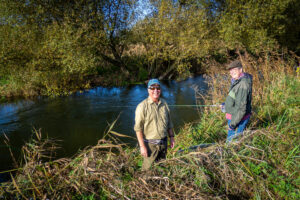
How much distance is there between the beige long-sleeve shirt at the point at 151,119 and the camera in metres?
2.62

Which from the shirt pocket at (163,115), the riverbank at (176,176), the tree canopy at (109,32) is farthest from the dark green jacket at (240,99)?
the tree canopy at (109,32)

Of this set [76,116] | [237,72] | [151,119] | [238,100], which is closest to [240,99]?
[238,100]

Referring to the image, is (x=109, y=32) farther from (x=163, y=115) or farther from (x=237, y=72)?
(x=163, y=115)

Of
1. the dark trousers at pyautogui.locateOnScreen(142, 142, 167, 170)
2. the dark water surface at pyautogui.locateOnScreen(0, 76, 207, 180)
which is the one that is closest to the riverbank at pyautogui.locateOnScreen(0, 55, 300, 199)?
the dark trousers at pyautogui.locateOnScreen(142, 142, 167, 170)

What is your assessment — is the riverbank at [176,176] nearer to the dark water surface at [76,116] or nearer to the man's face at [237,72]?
the man's face at [237,72]

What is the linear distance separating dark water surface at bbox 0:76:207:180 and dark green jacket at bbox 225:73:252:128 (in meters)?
2.71

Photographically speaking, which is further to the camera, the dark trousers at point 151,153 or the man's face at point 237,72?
the man's face at point 237,72

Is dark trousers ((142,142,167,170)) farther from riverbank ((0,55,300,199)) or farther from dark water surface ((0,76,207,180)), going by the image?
dark water surface ((0,76,207,180))

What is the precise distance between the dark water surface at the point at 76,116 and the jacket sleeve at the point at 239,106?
9.09 ft

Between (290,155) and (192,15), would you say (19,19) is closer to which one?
(192,15)

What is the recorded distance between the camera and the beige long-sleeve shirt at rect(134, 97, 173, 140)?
2623 millimetres

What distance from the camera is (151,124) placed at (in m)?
2.69

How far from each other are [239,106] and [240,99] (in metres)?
0.11

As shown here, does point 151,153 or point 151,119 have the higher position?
point 151,119
